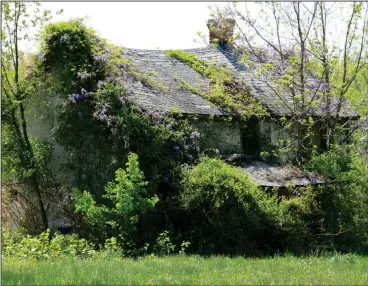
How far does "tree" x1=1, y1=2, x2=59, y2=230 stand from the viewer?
18328 mm

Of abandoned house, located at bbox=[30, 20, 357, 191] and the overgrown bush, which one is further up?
abandoned house, located at bbox=[30, 20, 357, 191]

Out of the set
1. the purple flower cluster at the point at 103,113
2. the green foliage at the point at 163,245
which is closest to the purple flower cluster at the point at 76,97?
the purple flower cluster at the point at 103,113

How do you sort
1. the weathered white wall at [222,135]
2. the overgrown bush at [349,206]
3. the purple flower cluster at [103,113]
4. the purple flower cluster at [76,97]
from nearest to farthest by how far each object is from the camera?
the purple flower cluster at [103,113], the purple flower cluster at [76,97], the overgrown bush at [349,206], the weathered white wall at [222,135]

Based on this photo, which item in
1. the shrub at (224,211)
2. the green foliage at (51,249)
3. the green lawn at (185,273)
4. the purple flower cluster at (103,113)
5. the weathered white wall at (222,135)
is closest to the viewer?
the green lawn at (185,273)

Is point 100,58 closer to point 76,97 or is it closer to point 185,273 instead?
point 76,97

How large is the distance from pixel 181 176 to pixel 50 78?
574cm

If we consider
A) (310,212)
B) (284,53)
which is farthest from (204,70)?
(310,212)

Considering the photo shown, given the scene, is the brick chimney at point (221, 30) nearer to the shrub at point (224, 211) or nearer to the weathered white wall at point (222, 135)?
the weathered white wall at point (222, 135)

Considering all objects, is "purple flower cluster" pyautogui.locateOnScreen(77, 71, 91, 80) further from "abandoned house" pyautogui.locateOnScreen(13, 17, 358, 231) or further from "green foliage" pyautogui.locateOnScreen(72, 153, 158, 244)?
"green foliage" pyautogui.locateOnScreen(72, 153, 158, 244)

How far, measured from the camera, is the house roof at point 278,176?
1827cm

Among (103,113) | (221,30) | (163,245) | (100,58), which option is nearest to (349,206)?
(163,245)

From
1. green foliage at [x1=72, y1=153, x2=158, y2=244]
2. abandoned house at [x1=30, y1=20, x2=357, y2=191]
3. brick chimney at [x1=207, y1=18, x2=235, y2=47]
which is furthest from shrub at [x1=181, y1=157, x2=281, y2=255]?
brick chimney at [x1=207, y1=18, x2=235, y2=47]

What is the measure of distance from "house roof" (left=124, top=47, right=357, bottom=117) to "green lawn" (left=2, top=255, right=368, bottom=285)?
724 centimetres

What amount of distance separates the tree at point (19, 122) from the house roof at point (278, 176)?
21.2ft
